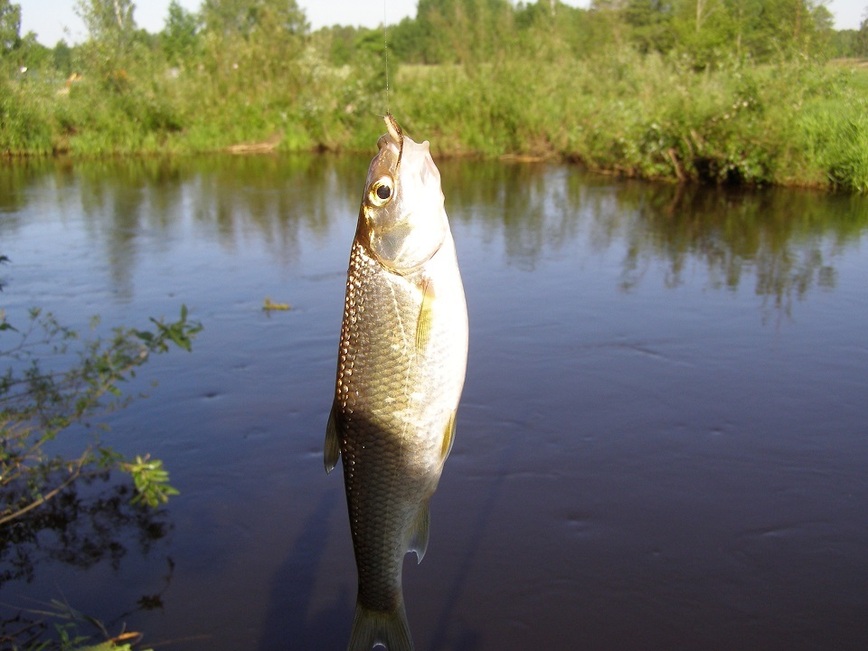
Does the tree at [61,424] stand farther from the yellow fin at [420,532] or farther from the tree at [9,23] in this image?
the tree at [9,23]

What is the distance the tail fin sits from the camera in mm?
2209

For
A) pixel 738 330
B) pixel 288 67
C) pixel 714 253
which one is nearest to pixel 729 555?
pixel 738 330

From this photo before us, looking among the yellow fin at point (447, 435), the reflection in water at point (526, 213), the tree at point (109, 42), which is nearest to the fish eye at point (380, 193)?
the yellow fin at point (447, 435)

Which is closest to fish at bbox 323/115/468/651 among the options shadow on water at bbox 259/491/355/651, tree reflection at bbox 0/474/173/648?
shadow on water at bbox 259/491/355/651

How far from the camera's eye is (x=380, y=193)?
2.05m

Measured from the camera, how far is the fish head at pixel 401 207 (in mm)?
2012

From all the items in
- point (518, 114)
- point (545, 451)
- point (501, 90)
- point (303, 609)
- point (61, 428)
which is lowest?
point (303, 609)

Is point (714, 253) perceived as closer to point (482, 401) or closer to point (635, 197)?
point (635, 197)

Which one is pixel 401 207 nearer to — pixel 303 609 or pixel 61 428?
pixel 303 609

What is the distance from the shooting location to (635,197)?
1548cm

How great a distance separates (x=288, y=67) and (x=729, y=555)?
24753 millimetres

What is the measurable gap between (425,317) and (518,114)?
20438 millimetres

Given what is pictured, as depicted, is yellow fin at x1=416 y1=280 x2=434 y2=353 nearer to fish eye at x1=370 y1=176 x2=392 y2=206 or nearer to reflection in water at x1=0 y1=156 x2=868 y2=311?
fish eye at x1=370 y1=176 x2=392 y2=206

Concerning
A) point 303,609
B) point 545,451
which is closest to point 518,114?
point 545,451
